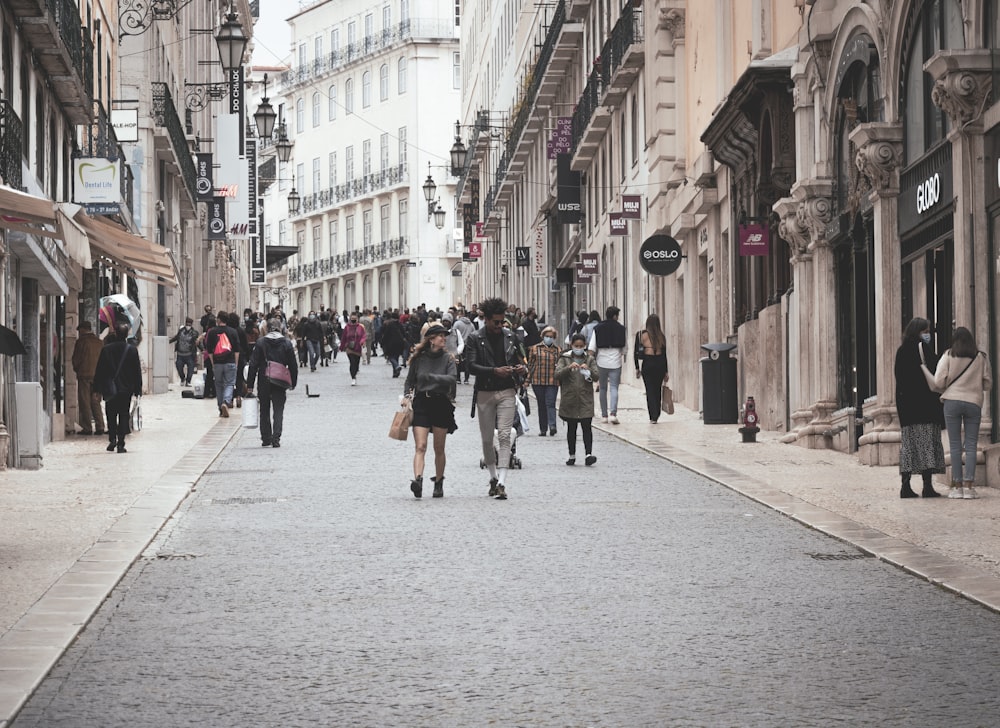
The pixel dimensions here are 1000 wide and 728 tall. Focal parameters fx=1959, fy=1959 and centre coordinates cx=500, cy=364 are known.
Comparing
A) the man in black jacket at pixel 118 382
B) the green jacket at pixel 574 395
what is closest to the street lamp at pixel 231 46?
the man in black jacket at pixel 118 382

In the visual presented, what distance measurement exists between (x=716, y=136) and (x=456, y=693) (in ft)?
72.7

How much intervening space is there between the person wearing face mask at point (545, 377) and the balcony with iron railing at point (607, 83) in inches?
580

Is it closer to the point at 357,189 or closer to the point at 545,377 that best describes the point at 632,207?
the point at 545,377

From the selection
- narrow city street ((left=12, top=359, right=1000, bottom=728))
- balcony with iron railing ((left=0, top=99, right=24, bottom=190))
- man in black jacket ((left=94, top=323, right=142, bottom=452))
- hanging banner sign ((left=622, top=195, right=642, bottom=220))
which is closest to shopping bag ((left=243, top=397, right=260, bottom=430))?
man in black jacket ((left=94, top=323, right=142, bottom=452))

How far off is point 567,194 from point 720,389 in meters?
22.8

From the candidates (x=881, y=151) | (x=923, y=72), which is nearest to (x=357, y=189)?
(x=881, y=151)

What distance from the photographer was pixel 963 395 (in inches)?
625

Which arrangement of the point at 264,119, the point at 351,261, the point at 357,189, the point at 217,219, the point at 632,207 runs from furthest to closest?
the point at 351,261 → the point at 357,189 → the point at 217,219 → the point at 632,207 → the point at 264,119

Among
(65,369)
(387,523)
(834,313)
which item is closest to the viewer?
(387,523)

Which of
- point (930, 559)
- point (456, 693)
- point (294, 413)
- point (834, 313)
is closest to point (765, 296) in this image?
point (834, 313)

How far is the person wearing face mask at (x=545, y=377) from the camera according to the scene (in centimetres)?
2506

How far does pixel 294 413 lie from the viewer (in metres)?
31.5

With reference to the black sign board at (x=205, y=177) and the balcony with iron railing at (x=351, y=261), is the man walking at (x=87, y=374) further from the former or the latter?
the balcony with iron railing at (x=351, y=261)

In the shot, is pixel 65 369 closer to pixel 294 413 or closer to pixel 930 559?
pixel 294 413
